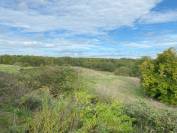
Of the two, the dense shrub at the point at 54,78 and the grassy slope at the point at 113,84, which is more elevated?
the dense shrub at the point at 54,78

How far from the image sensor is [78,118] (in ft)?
24.6

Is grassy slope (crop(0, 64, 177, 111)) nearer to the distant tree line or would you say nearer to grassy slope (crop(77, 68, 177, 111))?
grassy slope (crop(77, 68, 177, 111))

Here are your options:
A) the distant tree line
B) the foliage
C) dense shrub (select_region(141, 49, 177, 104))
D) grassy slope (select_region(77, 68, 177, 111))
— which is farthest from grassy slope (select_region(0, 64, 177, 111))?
the distant tree line

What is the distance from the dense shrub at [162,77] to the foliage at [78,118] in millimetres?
13445

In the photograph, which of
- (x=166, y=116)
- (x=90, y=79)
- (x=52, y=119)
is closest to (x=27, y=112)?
(x=52, y=119)

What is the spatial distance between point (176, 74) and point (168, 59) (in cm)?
109

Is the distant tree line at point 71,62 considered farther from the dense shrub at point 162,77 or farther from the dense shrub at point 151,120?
the dense shrub at point 151,120

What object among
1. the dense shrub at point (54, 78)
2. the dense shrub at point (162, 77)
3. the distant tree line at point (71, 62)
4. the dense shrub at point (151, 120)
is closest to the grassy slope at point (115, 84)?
the dense shrub at point (162, 77)

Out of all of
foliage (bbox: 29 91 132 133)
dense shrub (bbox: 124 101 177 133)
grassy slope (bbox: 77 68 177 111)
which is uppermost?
foliage (bbox: 29 91 132 133)

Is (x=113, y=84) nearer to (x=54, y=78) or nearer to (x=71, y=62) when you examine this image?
(x=54, y=78)

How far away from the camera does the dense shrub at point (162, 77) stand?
21.5 metres

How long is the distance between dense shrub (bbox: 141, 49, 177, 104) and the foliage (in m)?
13.4

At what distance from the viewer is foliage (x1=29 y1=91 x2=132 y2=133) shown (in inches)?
277

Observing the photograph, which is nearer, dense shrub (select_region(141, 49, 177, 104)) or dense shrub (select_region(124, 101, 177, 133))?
dense shrub (select_region(124, 101, 177, 133))
